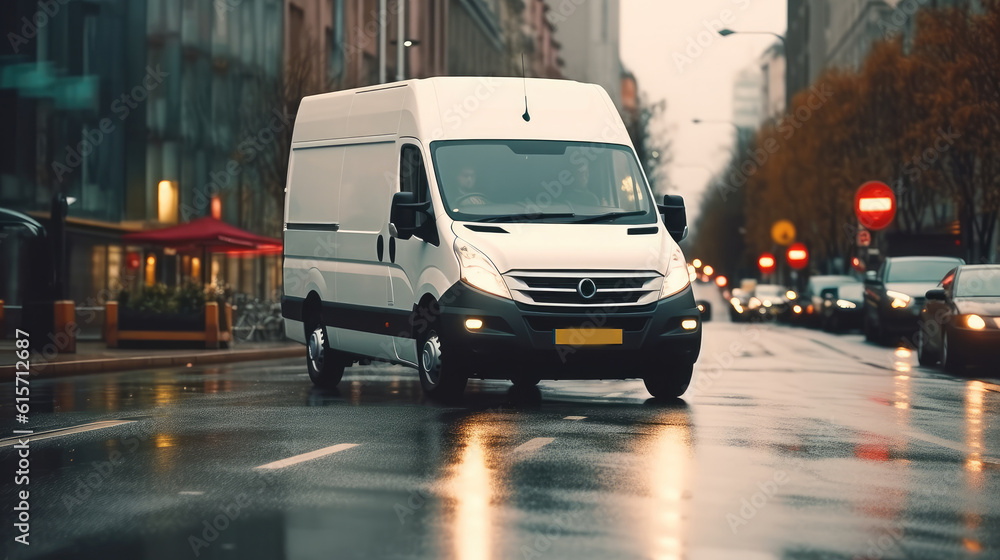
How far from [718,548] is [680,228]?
763cm

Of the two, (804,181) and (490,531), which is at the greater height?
(804,181)

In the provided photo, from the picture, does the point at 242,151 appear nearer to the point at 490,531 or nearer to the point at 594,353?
the point at 594,353

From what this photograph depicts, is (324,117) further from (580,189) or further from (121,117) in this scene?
(121,117)

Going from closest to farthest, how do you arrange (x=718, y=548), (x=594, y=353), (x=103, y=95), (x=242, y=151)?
(x=718, y=548) < (x=594, y=353) < (x=103, y=95) < (x=242, y=151)

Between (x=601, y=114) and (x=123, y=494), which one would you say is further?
(x=601, y=114)

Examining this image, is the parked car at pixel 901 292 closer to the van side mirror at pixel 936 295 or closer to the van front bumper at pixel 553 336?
the van side mirror at pixel 936 295

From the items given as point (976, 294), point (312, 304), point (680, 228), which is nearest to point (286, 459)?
point (680, 228)

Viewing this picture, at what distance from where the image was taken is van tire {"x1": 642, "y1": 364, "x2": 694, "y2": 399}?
13.2m

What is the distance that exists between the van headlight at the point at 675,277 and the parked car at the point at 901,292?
55.3ft

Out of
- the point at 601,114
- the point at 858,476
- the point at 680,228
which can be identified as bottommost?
the point at 858,476

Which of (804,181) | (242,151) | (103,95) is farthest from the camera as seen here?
(804,181)

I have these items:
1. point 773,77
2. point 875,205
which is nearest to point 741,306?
point 875,205

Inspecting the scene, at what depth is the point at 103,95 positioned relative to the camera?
1393 inches

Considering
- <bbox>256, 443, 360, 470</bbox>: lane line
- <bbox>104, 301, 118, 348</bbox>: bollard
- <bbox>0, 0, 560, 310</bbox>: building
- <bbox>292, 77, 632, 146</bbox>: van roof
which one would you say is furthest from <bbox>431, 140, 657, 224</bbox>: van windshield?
<bbox>0, 0, 560, 310</bbox>: building
